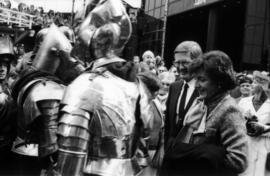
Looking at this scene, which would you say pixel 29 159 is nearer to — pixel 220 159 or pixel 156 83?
pixel 156 83

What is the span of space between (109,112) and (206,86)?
87 cm

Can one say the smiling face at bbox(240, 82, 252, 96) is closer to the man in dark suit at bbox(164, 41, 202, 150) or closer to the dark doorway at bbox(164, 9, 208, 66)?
the man in dark suit at bbox(164, 41, 202, 150)

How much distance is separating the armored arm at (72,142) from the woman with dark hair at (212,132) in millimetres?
832

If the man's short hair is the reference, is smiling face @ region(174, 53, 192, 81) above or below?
below

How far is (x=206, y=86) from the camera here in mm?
3094

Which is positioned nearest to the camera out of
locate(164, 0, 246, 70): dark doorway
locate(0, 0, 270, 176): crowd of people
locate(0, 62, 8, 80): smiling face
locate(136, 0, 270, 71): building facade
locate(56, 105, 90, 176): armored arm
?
locate(56, 105, 90, 176): armored arm

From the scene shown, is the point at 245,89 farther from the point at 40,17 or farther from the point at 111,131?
the point at 40,17

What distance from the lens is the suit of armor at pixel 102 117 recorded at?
2411 millimetres

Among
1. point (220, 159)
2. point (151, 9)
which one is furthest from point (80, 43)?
point (151, 9)

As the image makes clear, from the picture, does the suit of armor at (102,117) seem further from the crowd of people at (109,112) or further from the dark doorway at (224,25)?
the dark doorway at (224,25)

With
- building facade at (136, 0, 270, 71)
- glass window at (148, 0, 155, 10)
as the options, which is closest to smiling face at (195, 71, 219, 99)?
building facade at (136, 0, 270, 71)

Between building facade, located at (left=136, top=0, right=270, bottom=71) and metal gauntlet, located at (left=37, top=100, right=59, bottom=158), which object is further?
building facade, located at (left=136, top=0, right=270, bottom=71)

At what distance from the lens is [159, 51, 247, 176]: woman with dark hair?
2873mm

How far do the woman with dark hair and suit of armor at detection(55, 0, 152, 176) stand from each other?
386 millimetres
